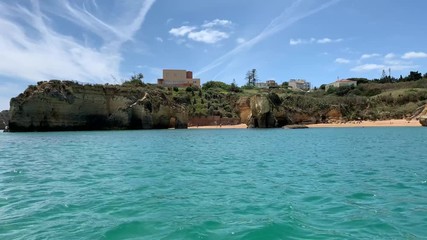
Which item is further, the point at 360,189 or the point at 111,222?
the point at 360,189

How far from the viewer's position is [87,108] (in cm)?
7625

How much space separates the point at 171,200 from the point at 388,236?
5.85m

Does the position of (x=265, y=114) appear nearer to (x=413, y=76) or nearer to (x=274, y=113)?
(x=274, y=113)

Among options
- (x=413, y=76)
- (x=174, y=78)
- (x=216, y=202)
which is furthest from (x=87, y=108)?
(x=413, y=76)

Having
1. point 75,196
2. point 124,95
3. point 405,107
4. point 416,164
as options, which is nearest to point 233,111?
point 124,95

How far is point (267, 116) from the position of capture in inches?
3312

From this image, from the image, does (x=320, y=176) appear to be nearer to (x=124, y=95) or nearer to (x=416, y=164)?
(x=416, y=164)

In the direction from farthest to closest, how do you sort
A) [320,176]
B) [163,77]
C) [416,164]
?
1. [163,77]
2. [416,164]
3. [320,176]

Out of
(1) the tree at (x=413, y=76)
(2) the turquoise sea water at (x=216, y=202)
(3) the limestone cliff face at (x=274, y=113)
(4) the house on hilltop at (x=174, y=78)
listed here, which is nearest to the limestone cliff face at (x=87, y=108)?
(3) the limestone cliff face at (x=274, y=113)

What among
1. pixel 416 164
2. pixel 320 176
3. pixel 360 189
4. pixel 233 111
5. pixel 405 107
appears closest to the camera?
pixel 360 189

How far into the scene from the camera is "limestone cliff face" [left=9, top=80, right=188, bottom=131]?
235 feet

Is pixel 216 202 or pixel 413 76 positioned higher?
pixel 413 76

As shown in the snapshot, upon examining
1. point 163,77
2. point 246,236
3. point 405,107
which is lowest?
point 246,236

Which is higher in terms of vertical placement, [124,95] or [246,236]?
[124,95]
